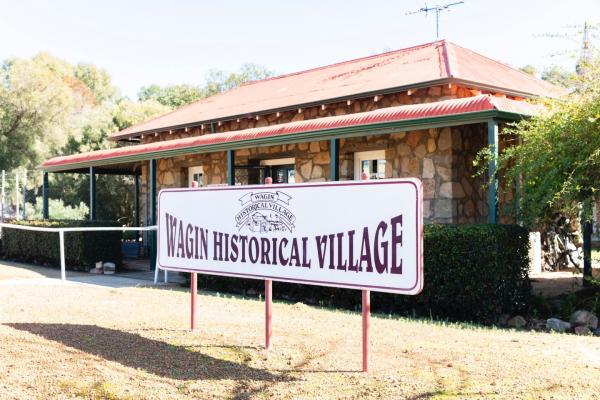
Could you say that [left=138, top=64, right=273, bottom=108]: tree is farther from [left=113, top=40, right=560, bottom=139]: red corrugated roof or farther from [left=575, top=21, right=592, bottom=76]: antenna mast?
[left=575, top=21, right=592, bottom=76]: antenna mast

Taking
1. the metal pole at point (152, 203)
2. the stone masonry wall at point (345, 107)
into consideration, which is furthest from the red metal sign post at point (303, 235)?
the metal pole at point (152, 203)

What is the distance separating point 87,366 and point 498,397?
3.05 meters

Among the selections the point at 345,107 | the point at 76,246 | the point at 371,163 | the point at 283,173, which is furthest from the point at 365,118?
the point at 76,246

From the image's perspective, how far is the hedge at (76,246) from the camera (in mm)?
13797

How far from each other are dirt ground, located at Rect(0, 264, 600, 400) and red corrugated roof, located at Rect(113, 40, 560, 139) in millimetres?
6112

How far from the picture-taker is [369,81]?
13.5m

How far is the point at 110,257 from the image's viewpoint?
553 inches

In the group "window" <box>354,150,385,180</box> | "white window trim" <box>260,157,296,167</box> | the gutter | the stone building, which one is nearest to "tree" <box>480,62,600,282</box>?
the stone building

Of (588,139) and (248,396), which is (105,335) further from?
(588,139)

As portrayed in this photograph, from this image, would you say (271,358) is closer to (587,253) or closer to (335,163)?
(335,163)

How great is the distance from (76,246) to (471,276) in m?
9.03

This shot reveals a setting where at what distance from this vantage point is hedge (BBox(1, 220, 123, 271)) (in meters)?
13.8

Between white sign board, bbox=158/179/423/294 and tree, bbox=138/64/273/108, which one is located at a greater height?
tree, bbox=138/64/273/108

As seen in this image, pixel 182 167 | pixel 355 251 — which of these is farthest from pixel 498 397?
pixel 182 167
